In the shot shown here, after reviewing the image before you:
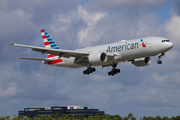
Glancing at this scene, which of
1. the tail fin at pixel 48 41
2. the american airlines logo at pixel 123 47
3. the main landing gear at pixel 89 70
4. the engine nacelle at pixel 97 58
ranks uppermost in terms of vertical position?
the tail fin at pixel 48 41

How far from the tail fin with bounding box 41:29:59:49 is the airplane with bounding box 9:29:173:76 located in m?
6.76

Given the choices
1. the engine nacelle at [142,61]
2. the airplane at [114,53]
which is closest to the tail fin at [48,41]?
the airplane at [114,53]

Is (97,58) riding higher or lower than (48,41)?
lower

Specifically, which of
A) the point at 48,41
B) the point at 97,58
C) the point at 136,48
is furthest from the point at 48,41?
the point at 136,48

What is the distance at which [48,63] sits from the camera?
198ft

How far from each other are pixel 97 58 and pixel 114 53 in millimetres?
3158

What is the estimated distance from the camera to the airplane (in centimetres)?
Answer: 4684

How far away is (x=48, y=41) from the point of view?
6556 cm

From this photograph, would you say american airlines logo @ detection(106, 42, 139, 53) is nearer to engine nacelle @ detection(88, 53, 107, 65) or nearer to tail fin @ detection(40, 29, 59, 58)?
engine nacelle @ detection(88, 53, 107, 65)

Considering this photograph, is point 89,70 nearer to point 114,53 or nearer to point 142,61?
point 114,53

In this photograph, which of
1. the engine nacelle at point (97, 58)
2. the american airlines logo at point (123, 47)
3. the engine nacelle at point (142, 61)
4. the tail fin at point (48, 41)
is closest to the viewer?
the american airlines logo at point (123, 47)

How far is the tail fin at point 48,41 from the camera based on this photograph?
6431 centimetres

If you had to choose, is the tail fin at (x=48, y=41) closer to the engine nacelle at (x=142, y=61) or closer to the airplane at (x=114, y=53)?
the airplane at (x=114, y=53)

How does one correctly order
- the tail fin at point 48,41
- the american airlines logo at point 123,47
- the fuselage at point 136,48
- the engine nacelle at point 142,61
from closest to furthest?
the fuselage at point 136,48
the american airlines logo at point 123,47
the engine nacelle at point 142,61
the tail fin at point 48,41
